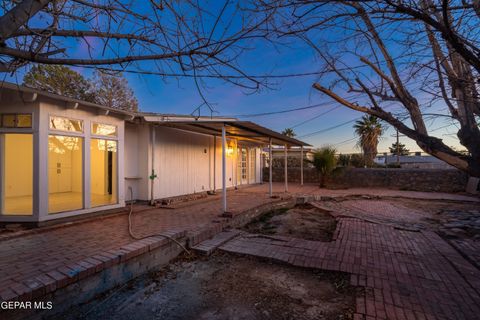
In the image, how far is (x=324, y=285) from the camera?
3.18 m

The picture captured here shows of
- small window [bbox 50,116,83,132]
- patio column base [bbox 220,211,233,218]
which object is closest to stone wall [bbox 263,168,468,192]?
patio column base [bbox 220,211,233,218]

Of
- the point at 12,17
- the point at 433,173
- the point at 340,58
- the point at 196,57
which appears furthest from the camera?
the point at 433,173

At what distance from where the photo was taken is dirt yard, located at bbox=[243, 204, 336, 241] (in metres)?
5.34

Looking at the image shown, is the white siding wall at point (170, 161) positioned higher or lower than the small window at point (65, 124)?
lower

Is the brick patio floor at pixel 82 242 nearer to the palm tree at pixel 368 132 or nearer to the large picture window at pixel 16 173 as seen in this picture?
the large picture window at pixel 16 173

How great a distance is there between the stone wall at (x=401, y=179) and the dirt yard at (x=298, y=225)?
697 cm

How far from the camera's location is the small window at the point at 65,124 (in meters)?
5.06

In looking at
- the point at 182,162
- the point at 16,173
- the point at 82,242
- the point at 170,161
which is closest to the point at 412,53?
the point at 82,242

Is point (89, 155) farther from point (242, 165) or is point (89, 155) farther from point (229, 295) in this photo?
point (242, 165)

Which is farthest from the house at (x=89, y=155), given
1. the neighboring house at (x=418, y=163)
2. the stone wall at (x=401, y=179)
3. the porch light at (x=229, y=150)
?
the neighboring house at (x=418, y=163)

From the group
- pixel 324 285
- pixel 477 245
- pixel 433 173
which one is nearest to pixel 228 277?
pixel 324 285

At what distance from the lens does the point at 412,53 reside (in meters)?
2.97

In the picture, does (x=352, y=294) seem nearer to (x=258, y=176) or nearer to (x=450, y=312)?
(x=450, y=312)

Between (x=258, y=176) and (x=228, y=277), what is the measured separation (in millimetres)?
11866
